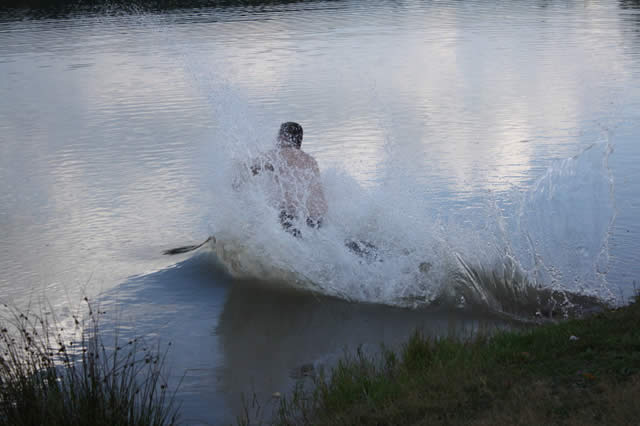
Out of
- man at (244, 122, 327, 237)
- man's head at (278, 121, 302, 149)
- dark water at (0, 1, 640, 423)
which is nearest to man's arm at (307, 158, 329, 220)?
man at (244, 122, 327, 237)

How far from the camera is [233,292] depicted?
363 inches

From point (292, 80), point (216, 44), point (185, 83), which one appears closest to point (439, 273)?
point (292, 80)

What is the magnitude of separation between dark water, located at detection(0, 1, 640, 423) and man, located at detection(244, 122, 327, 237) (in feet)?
0.73

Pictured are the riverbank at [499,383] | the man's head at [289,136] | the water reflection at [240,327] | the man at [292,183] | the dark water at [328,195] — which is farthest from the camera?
the man's head at [289,136]

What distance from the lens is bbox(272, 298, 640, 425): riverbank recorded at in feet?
16.1

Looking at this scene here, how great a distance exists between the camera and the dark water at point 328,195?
27.6ft

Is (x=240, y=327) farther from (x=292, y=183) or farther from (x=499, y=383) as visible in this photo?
(x=499, y=383)

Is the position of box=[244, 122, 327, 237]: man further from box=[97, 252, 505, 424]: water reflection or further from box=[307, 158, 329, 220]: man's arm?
box=[97, 252, 505, 424]: water reflection

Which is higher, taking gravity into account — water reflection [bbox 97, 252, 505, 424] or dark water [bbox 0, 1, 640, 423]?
dark water [bbox 0, 1, 640, 423]

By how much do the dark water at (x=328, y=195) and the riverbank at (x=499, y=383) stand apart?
3.79 feet

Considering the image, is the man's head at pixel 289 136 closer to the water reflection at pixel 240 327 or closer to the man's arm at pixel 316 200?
the man's arm at pixel 316 200

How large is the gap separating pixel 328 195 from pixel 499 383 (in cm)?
533

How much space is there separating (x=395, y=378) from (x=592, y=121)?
1184 cm

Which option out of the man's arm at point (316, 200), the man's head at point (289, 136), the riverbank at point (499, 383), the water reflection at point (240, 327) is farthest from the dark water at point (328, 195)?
the riverbank at point (499, 383)
